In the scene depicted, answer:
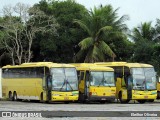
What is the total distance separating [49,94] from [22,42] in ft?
86.4

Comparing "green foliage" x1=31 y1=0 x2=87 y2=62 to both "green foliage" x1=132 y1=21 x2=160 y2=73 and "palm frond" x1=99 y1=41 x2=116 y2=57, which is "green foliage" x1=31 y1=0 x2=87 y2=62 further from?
"green foliage" x1=132 y1=21 x2=160 y2=73

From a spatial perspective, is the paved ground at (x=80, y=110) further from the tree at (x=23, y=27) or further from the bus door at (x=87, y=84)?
the tree at (x=23, y=27)

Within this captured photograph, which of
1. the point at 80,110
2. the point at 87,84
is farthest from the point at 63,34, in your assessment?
the point at 80,110

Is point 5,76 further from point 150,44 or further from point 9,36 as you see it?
point 150,44

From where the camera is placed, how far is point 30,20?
5762 cm

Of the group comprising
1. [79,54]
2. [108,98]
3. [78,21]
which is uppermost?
[78,21]

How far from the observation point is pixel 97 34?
5606 centimetres

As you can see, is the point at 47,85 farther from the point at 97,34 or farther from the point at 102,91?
the point at 97,34

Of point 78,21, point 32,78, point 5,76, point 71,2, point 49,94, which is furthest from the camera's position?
point 71,2

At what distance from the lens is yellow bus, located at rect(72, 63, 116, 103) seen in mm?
34994

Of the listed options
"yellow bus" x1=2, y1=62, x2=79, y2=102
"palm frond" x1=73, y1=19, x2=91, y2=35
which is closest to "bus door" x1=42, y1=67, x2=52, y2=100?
"yellow bus" x1=2, y1=62, x2=79, y2=102

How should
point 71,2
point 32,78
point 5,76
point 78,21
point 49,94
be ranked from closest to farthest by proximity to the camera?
point 49,94 → point 32,78 → point 5,76 → point 78,21 → point 71,2

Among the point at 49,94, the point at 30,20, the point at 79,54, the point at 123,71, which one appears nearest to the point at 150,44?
the point at 79,54

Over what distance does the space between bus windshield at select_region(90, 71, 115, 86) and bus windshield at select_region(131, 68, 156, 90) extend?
1.75m
